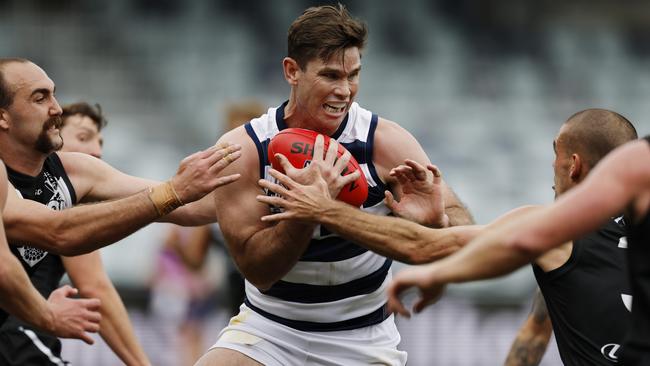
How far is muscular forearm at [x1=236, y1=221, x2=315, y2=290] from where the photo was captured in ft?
17.2

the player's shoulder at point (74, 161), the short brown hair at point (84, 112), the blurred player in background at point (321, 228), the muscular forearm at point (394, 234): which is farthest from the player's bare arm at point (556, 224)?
the short brown hair at point (84, 112)

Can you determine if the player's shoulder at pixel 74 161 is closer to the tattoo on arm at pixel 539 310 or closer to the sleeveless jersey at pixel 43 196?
the sleeveless jersey at pixel 43 196

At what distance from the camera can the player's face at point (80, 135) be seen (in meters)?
7.33

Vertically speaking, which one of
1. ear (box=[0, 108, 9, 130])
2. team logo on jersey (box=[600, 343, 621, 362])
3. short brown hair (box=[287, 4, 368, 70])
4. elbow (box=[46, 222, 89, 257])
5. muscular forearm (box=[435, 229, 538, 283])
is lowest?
team logo on jersey (box=[600, 343, 621, 362])

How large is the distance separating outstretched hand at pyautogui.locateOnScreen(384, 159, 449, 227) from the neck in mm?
2073

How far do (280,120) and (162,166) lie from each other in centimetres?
1017

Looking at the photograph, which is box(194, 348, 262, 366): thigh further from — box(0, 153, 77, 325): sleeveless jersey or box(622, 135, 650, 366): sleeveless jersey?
box(622, 135, 650, 366): sleeveless jersey

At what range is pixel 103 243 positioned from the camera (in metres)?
5.65

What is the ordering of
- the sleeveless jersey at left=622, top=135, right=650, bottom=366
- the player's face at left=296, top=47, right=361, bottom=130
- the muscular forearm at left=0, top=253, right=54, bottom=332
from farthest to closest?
the player's face at left=296, top=47, right=361, bottom=130
the muscular forearm at left=0, top=253, right=54, bottom=332
the sleeveless jersey at left=622, top=135, right=650, bottom=366

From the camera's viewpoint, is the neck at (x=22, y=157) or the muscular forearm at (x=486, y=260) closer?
the muscular forearm at (x=486, y=260)

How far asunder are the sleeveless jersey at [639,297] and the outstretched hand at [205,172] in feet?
7.01

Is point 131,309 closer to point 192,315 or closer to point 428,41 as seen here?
point 192,315

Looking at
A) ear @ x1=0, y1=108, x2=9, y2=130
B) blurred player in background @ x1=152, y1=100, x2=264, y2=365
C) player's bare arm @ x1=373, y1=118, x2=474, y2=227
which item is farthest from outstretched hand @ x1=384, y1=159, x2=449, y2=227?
blurred player in background @ x1=152, y1=100, x2=264, y2=365

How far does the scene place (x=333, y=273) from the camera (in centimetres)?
566
